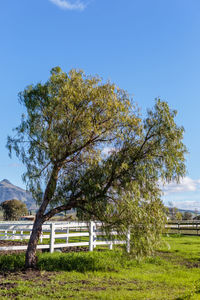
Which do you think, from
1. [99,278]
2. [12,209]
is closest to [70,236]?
[99,278]

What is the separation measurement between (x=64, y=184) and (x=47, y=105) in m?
3.17

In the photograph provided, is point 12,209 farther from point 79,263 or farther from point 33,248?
point 79,263

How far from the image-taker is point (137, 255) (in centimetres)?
1110

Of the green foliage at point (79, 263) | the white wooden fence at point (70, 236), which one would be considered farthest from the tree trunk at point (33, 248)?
the white wooden fence at point (70, 236)

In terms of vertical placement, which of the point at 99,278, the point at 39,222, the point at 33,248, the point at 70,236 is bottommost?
the point at 99,278

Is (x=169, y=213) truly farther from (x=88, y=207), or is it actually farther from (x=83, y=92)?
(x=83, y=92)

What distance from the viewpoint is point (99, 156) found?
1227 cm

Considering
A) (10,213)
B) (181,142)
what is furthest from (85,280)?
(10,213)

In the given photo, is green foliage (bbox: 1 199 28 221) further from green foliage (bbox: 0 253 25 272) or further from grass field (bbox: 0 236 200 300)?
grass field (bbox: 0 236 200 300)

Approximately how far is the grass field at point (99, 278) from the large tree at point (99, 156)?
3.39ft

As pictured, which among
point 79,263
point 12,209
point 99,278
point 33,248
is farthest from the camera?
point 12,209

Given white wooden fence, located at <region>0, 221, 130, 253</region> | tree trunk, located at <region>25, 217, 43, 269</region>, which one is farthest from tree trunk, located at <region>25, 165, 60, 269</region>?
white wooden fence, located at <region>0, 221, 130, 253</region>

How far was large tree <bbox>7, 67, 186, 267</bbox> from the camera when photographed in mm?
11312

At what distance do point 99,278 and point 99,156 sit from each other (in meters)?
4.42
